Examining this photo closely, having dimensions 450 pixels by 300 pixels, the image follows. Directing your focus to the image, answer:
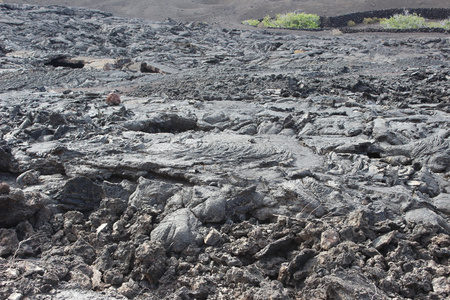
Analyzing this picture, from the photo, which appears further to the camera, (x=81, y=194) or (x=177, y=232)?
(x=81, y=194)

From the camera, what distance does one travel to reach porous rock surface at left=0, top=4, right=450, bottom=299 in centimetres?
346

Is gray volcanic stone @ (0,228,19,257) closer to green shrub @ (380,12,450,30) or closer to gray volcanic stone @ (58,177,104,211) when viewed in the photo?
gray volcanic stone @ (58,177,104,211)

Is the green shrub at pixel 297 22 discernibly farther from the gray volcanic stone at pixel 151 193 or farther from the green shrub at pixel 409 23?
the gray volcanic stone at pixel 151 193

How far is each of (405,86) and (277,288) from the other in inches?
340

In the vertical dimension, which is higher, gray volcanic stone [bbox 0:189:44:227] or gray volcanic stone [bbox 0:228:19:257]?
gray volcanic stone [bbox 0:189:44:227]

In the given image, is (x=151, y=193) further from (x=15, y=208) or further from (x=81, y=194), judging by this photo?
(x=15, y=208)

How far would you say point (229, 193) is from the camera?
4.60m

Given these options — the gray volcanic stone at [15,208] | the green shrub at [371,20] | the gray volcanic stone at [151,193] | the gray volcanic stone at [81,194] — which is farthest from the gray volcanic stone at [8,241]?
the green shrub at [371,20]

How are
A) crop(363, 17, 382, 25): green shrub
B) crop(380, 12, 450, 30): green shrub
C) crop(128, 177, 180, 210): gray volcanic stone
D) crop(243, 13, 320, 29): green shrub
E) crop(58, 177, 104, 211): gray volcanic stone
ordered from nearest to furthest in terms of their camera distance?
crop(128, 177, 180, 210): gray volcanic stone → crop(58, 177, 104, 211): gray volcanic stone → crop(380, 12, 450, 30): green shrub → crop(243, 13, 320, 29): green shrub → crop(363, 17, 382, 25): green shrub

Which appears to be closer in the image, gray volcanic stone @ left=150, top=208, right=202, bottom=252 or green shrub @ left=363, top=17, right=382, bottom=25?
gray volcanic stone @ left=150, top=208, right=202, bottom=252

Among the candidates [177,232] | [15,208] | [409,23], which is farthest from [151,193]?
[409,23]

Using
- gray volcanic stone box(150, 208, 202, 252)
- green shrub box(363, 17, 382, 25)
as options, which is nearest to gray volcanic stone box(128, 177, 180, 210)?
gray volcanic stone box(150, 208, 202, 252)

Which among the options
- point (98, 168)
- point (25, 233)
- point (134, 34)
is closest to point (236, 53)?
point (134, 34)

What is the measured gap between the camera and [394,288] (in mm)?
3160
